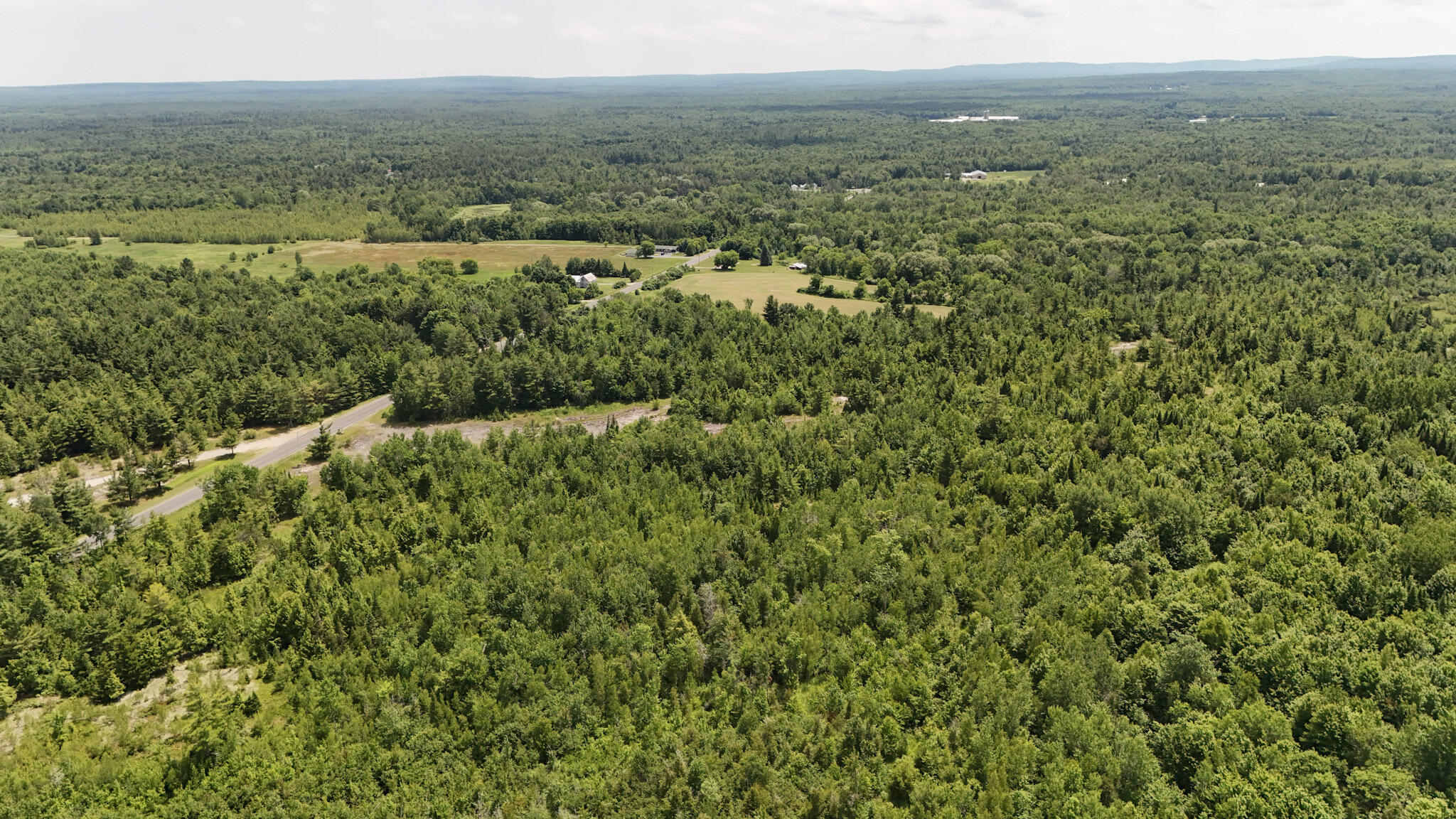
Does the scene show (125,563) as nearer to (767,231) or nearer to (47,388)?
(47,388)

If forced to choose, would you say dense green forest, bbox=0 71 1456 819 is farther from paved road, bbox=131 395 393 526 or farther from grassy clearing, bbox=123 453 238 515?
grassy clearing, bbox=123 453 238 515

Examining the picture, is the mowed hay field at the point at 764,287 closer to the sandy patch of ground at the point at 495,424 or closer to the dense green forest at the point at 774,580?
the dense green forest at the point at 774,580

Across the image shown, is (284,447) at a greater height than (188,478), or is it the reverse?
(284,447)

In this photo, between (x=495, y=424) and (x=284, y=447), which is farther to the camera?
(x=495, y=424)

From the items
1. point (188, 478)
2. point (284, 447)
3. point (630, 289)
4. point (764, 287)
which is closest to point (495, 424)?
point (284, 447)

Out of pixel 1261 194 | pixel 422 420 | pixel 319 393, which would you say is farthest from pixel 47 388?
pixel 1261 194

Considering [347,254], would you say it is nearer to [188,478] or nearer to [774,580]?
[188,478]
